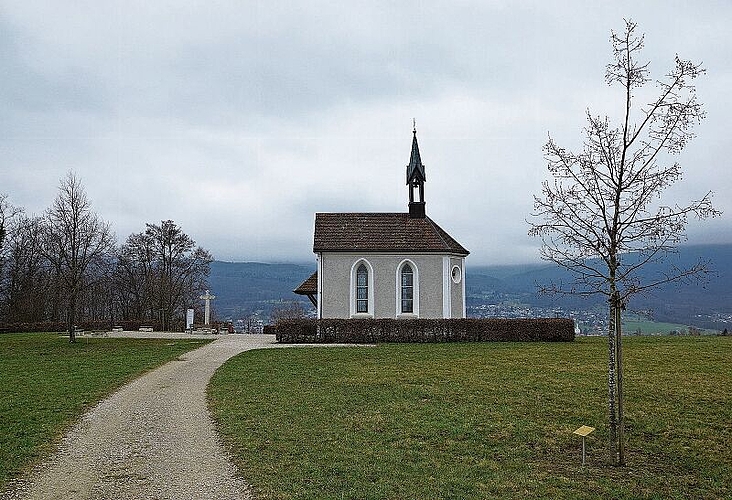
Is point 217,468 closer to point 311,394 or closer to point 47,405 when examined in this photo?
point 311,394

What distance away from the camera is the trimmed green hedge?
27141 mm

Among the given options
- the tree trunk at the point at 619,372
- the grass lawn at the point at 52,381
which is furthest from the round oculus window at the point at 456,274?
the tree trunk at the point at 619,372

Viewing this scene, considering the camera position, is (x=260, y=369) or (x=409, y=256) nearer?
(x=260, y=369)

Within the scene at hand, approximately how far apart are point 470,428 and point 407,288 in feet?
73.3

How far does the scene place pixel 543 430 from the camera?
9961mm

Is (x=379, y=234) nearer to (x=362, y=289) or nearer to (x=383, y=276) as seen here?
(x=383, y=276)

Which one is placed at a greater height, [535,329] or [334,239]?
[334,239]

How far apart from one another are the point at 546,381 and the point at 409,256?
1774 centimetres

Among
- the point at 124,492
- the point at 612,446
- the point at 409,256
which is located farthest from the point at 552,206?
the point at 409,256

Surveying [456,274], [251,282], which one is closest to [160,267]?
[456,274]

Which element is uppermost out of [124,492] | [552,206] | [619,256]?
[552,206]

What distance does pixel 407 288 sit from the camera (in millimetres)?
32406

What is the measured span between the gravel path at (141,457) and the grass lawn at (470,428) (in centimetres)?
41

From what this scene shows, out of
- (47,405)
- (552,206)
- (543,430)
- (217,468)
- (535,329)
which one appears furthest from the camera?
(535,329)
